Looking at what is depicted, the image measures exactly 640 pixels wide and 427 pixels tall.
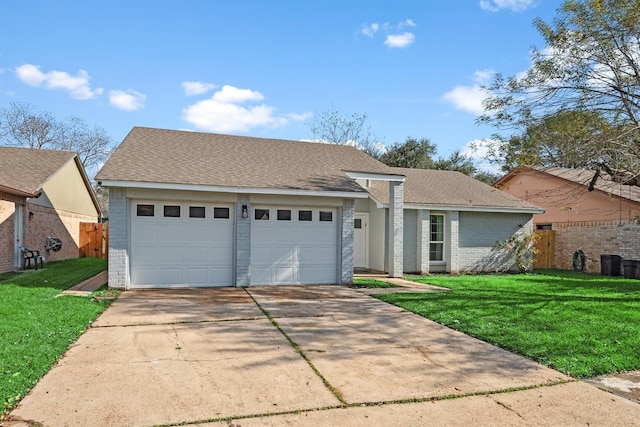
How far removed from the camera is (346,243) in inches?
501

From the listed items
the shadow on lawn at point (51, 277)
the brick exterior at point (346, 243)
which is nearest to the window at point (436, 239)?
the brick exterior at point (346, 243)

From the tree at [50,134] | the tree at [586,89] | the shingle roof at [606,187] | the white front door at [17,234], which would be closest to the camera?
the tree at [586,89]

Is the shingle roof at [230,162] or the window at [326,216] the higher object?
Result: the shingle roof at [230,162]

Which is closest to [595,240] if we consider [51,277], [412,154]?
[412,154]

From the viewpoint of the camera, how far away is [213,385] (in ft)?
15.0

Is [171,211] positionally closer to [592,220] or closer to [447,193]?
[447,193]

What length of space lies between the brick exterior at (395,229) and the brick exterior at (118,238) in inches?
300

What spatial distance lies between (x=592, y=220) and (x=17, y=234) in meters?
21.7

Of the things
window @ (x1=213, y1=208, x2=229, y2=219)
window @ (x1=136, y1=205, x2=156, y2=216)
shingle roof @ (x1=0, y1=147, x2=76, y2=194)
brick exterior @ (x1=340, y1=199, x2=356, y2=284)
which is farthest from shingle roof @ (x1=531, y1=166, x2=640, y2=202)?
shingle roof @ (x1=0, y1=147, x2=76, y2=194)

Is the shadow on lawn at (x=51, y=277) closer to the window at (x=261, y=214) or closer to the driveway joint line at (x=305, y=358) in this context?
the window at (x=261, y=214)

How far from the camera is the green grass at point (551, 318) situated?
580 cm

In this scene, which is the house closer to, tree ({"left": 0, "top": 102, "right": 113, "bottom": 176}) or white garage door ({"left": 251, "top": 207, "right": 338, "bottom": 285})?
white garage door ({"left": 251, "top": 207, "right": 338, "bottom": 285})

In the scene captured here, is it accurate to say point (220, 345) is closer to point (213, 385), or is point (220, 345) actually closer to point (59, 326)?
point (213, 385)

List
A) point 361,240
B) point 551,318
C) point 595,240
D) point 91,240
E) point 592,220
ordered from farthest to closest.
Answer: point 91,240
point 592,220
point 595,240
point 361,240
point 551,318
